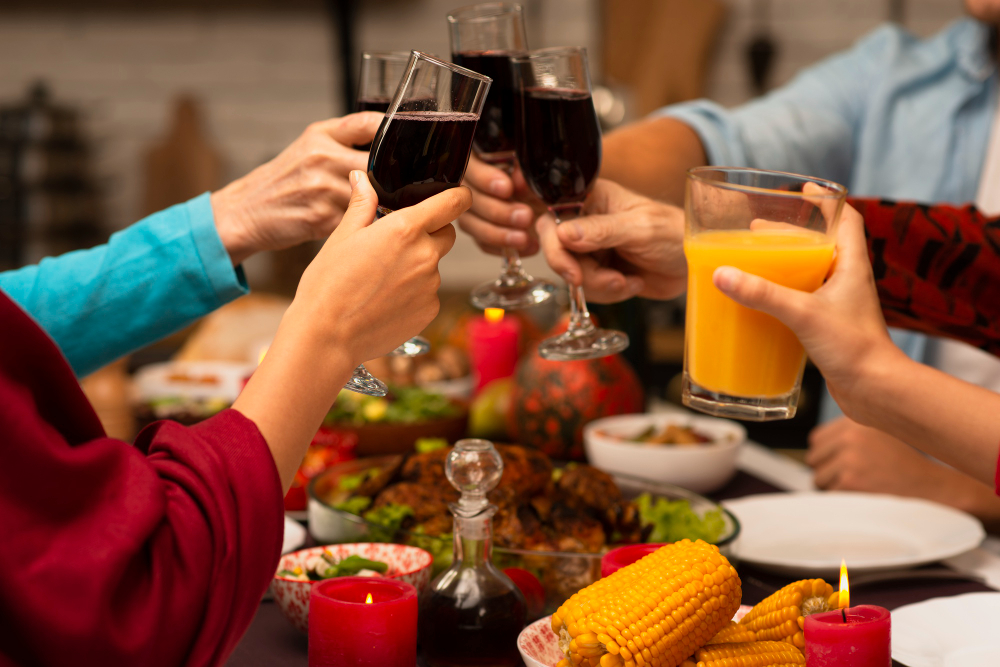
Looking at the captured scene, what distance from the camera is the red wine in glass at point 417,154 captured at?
777 millimetres

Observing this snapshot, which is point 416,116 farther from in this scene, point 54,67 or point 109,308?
point 54,67

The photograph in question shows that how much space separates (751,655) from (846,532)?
2.14 ft

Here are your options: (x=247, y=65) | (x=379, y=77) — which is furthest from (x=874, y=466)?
(x=247, y=65)

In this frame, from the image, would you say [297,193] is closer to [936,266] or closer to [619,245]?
[619,245]

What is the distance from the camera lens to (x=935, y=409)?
0.82 meters

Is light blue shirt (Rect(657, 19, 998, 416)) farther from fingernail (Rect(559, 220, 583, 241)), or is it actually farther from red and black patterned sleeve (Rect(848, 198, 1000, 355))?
fingernail (Rect(559, 220, 583, 241))

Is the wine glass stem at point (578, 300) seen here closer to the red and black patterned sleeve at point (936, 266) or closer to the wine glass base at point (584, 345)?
the wine glass base at point (584, 345)

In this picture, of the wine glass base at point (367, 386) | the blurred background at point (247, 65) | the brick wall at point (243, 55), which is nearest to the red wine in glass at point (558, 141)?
the wine glass base at point (367, 386)

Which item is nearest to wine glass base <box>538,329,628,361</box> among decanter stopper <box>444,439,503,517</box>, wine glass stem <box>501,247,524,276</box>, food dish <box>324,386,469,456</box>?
wine glass stem <box>501,247,524,276</box>

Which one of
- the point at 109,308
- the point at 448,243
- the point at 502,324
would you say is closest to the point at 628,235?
the point at 448,243

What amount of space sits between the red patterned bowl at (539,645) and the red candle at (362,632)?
3.7 inches

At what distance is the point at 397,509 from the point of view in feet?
3.43

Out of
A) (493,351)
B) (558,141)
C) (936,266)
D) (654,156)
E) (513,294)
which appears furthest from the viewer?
(493,351)

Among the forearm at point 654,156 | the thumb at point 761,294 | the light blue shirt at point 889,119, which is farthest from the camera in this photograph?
the light blue shirt at point 889,119
